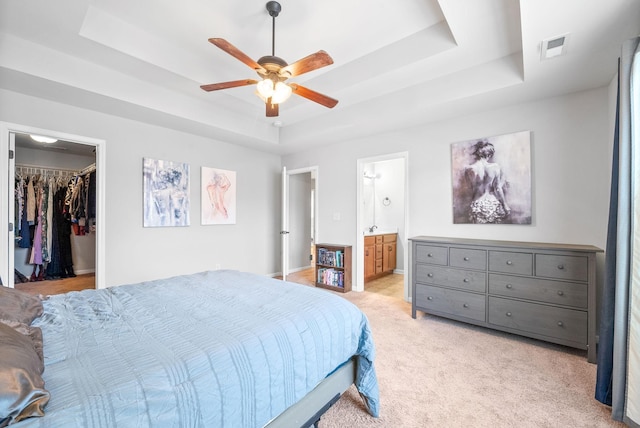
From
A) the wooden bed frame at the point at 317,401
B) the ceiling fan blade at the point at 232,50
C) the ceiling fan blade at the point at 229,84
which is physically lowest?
the wooden bed frame at the point at 317,401

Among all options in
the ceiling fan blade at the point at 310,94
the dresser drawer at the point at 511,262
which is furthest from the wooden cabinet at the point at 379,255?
the ceiling fan blade at the point at 310,94

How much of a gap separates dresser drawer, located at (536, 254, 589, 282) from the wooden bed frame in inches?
77.8

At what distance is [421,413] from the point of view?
1.68m

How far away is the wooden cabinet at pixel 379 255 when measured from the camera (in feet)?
15.2

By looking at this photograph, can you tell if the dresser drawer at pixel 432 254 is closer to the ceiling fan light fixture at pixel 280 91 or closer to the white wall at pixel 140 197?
the ceiling fan light fixture at pixel 280 91

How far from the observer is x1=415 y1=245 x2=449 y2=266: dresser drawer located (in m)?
2.99

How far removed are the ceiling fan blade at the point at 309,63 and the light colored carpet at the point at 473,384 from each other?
2290 millimetres

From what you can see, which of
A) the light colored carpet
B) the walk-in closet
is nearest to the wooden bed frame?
the light colored carpet

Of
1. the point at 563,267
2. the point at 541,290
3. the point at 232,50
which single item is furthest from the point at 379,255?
the point at 232,50

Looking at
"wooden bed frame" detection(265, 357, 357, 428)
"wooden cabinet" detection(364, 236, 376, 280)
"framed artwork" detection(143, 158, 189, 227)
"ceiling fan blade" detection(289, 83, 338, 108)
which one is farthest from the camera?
"wooden cabinet" detection(364, 236, 376, 280)

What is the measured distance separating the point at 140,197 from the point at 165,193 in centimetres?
31

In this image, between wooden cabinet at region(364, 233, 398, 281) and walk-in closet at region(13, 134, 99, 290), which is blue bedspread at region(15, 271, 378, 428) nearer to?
wooden cabinet at region(364, 233, 398, 281)

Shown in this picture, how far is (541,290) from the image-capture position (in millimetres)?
2469

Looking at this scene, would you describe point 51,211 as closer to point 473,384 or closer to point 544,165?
point 473,384
